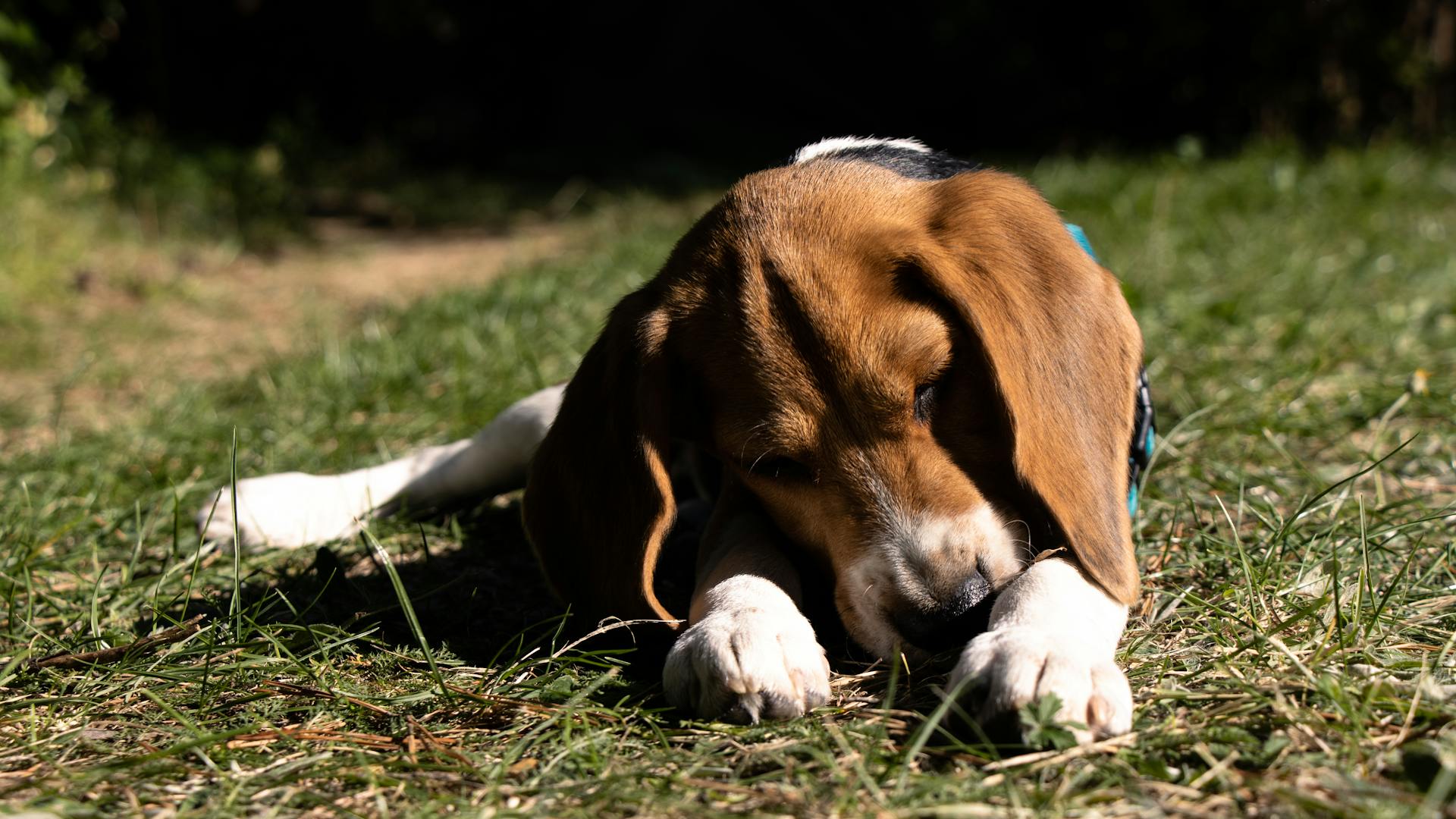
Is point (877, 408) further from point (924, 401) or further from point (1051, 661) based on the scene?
point (1051, 661)

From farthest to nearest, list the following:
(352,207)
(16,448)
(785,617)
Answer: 1. (352,207)
2. (16,448)
3. (785,617)

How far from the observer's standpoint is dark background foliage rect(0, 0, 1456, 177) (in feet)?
40.8

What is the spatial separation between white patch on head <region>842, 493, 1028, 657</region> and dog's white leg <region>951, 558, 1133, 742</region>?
0.33ft

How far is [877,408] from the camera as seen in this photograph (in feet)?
9.36

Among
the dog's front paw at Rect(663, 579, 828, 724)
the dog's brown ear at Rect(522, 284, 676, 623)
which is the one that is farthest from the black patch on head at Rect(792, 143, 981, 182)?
the dog's front paw at Rect(663, 579, 828, 724)

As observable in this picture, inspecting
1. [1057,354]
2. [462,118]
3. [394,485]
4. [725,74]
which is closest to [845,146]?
[1057,354]

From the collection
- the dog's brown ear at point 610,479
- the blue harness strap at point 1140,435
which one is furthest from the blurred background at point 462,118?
the blue harness strap at point 1140,435

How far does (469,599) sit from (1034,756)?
1.75 m

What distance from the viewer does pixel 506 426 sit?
14.4 ft

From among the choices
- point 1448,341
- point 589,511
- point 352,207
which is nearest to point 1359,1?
point 1448,341

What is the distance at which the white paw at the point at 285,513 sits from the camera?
3969 millimetres

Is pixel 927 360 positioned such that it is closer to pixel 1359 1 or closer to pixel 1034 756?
pixel 1034 756

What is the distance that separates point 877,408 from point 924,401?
5.9 inches

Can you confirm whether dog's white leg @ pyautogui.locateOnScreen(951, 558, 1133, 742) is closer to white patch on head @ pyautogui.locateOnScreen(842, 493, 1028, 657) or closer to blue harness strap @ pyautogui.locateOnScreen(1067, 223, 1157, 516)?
white patch on head @ pyautogui.locateOnScreen(842, 493, 1028, 657)
